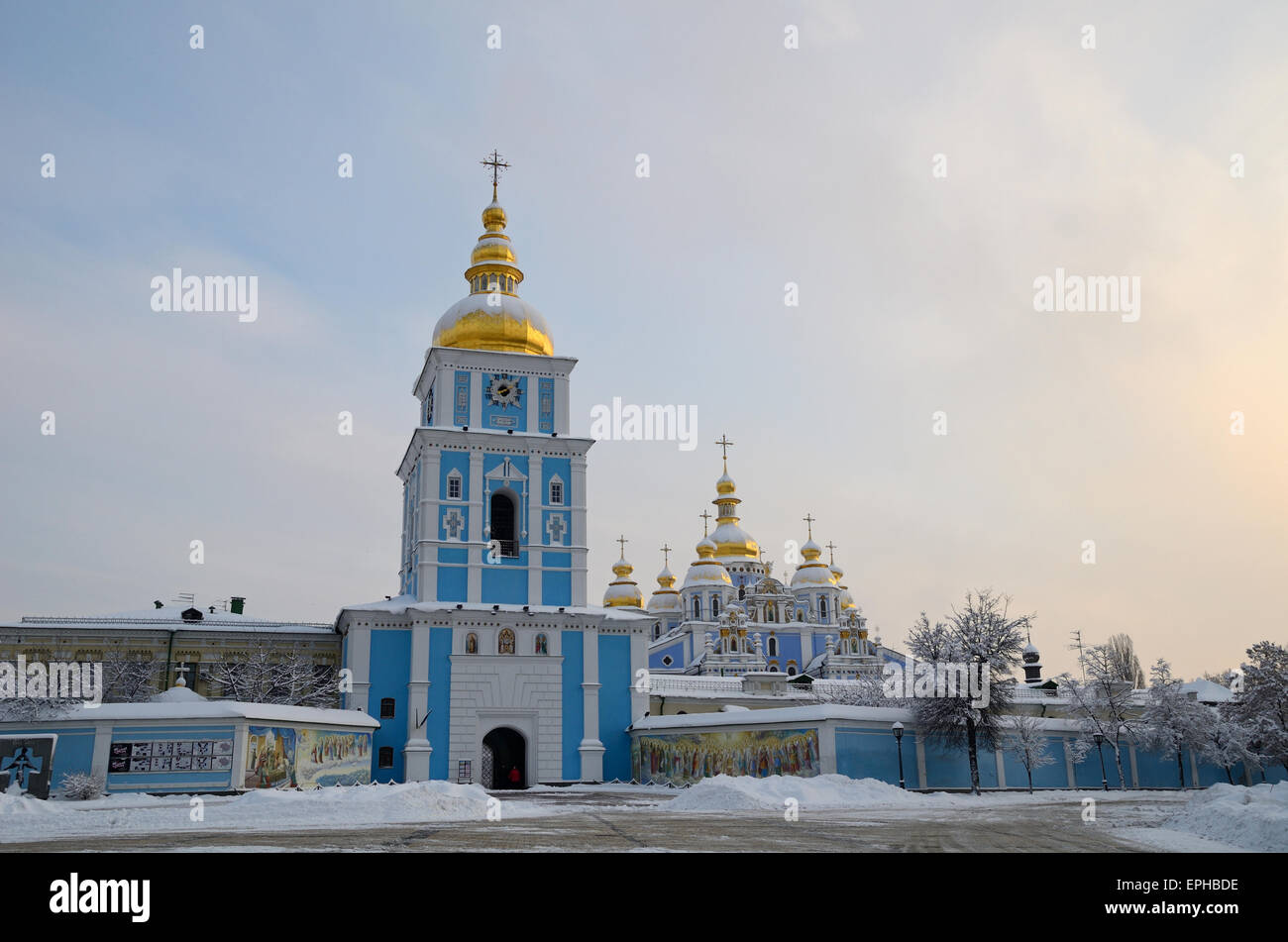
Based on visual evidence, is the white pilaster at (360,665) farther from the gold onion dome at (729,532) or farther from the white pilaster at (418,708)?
the gold onion dome at (729,532)

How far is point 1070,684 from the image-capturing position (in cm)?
3772

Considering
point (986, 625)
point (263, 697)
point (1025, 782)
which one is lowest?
point (1025, 782)

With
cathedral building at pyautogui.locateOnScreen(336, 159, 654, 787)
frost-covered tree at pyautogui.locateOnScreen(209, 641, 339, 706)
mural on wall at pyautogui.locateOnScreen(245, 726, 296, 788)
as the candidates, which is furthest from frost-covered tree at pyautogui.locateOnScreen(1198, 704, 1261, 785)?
frost-covered tree at pyautogui.locateOnScreen(209, 641, 339, 706)

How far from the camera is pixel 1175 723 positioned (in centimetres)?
3438

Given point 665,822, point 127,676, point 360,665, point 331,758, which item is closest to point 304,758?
point 331,758

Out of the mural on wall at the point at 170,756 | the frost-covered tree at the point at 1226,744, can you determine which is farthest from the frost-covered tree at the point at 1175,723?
the mural on wall at the point at 170,756

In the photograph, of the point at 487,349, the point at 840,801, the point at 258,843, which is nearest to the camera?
the point at 258,843

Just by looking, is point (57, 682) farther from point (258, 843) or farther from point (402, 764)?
point (258, 843)

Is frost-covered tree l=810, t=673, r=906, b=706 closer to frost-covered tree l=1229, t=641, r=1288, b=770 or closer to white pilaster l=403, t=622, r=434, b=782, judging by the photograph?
frost-covered tree l=1229, t=641, r=1288, b=770

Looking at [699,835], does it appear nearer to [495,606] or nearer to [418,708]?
[418,708]

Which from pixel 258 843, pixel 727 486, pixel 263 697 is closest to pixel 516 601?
pixel 263 697

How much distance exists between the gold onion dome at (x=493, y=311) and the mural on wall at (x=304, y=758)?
47.8 feet

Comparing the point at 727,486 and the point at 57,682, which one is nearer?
the point at 57,682
